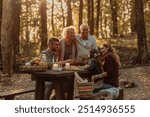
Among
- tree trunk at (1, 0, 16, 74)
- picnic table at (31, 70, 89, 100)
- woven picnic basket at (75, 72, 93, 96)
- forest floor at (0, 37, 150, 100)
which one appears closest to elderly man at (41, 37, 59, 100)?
picnic table at (31, 70, 89, 100)

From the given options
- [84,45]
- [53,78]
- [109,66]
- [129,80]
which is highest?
[84,45]

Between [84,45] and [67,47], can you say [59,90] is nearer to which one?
[67,47]

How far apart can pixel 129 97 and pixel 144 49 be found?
5819mm

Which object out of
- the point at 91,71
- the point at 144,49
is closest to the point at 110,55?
the point at 91,71

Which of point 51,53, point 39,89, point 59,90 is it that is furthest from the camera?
point 51,53

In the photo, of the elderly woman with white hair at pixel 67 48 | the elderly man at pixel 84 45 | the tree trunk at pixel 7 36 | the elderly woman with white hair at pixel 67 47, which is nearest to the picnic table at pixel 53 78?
the elderly woman with white hair at pixel 67 47

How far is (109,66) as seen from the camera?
24.7 ft

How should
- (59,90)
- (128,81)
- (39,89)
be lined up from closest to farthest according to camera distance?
(59,90) < (39,89) < (128,81)

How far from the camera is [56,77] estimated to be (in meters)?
7.40

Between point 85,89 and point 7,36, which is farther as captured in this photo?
point 7,36

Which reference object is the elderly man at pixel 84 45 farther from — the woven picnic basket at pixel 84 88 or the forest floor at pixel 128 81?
the forest floor at pixel 128 81

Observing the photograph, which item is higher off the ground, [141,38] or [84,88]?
[141,38]

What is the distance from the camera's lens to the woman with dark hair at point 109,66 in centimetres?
749

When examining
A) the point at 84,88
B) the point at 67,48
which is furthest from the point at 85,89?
the point at 67,48
